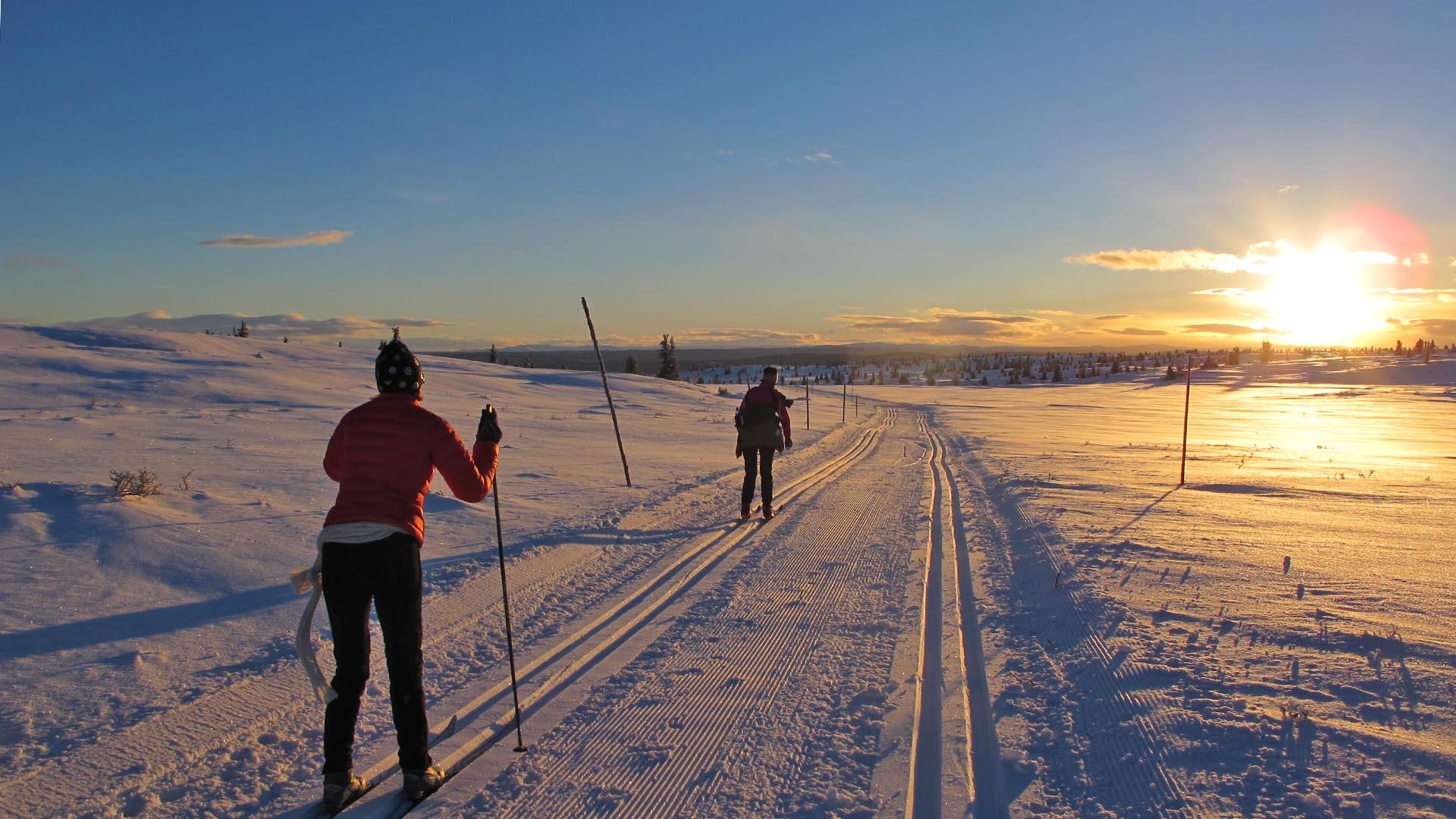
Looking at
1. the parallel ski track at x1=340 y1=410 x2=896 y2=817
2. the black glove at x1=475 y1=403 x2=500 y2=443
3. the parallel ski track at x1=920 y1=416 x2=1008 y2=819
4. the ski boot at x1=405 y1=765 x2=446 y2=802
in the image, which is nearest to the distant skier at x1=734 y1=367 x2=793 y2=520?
the parallel ski track at x1=340 y1=410 x2=896 y2=817

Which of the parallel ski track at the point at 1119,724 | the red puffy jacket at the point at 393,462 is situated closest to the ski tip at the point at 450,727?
the red puffy jacket at the point at 393,462

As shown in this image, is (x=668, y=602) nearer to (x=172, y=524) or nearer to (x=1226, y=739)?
(x=1226, y=739)

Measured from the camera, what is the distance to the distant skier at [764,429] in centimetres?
987

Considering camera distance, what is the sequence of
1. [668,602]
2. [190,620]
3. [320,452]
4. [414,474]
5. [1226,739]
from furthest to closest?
[320,452], [668,602], [190,620], [1226,739], [414,474]

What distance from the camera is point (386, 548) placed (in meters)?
3.29

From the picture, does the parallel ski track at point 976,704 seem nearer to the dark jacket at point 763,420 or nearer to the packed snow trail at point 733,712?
the packed snow trail at point 733,712

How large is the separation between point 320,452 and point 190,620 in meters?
6.90

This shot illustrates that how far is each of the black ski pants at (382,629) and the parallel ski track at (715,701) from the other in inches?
24.2

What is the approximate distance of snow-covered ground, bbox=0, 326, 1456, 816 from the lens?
11.5 ft

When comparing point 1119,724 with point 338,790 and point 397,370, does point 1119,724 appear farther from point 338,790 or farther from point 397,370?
point 397,370

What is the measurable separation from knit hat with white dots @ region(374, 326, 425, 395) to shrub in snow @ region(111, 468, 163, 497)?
5928mm

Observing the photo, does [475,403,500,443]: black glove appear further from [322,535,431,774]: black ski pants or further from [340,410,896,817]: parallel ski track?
[340,410,896,817]: parallel ski track

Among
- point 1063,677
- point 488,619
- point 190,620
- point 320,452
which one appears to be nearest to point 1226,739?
point 1063,677

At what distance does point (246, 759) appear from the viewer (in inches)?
146
